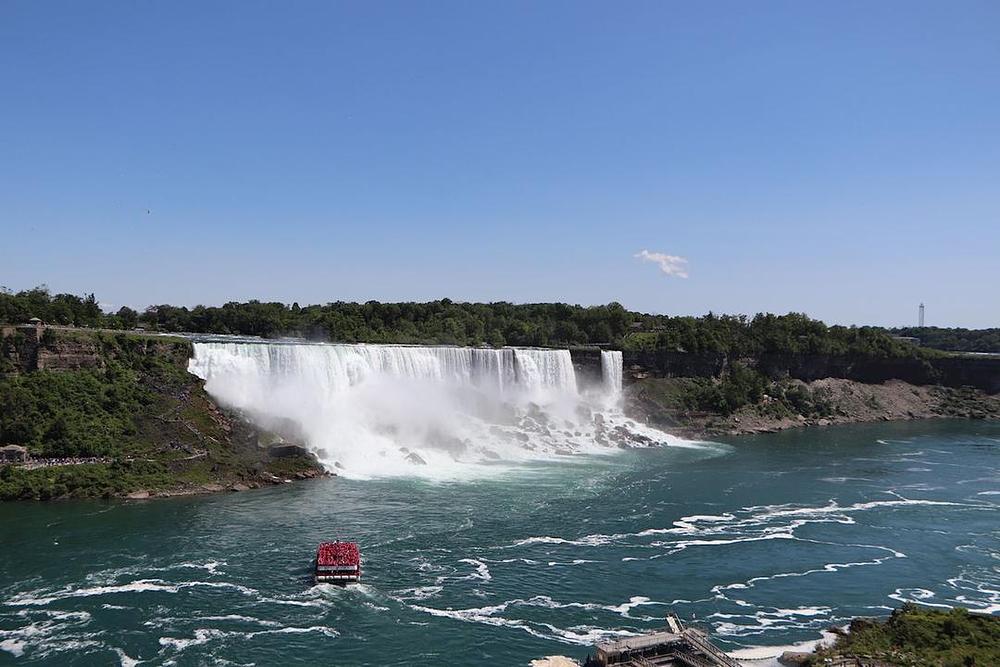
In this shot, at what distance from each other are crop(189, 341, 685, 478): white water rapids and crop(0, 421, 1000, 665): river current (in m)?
6.68

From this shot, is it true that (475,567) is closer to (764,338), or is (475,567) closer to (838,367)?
(764,338)

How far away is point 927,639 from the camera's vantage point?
24266mm

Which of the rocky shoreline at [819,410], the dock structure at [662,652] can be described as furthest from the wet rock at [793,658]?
the rocky shoreline at [819,410]

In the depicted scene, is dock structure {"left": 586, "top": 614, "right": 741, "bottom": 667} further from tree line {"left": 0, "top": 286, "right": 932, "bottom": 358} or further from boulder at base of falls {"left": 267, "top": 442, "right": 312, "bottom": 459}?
tree line {"left": 0, "top": 286, "right": 932, "bottom": 358}

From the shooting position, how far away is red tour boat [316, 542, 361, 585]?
3041 cm

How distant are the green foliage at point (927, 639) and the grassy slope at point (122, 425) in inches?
1354

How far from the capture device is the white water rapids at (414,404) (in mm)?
54406

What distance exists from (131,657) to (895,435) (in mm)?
78352

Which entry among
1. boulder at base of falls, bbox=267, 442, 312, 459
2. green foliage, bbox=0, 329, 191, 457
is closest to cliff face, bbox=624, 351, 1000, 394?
boulder at base of falls, bbox=267, 442, 312, 459

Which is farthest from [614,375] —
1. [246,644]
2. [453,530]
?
[246,644]

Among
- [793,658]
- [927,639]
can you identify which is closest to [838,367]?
[927,639]

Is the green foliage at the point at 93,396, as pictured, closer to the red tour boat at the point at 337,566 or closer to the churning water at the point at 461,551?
the churning water at the point at 461,551

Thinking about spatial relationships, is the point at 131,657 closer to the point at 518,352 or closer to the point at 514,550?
the point at 514,550

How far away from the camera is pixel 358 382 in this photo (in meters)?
62.1
